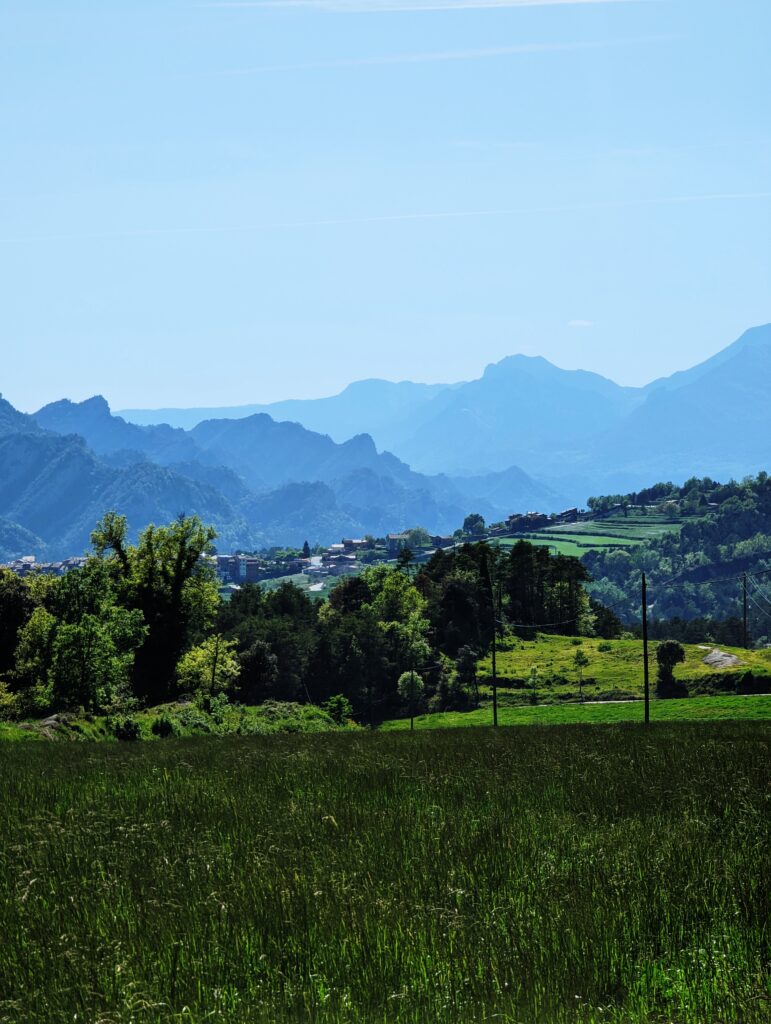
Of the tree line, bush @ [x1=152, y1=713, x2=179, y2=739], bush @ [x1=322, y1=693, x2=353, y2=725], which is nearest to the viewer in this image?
bush @ [x1=152, y1=713, x2=179, y2=739]

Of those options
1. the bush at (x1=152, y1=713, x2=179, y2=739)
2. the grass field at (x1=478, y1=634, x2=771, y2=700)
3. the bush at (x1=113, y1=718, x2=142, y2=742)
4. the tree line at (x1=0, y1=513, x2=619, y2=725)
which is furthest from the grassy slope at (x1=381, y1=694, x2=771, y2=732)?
the bush at (x1=113, y1=718, x2=142, y2=742)

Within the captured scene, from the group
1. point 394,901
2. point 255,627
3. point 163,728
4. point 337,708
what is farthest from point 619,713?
point 394,901

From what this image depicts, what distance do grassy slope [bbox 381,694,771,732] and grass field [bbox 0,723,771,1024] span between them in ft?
184

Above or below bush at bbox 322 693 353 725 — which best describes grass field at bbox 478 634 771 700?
above

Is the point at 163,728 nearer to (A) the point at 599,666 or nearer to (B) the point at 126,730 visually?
(B) the point at 126,730

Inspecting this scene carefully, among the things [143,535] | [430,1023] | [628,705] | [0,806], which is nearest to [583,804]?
[430,1023]

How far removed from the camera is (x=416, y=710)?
130m

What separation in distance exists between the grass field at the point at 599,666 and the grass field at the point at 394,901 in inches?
3805

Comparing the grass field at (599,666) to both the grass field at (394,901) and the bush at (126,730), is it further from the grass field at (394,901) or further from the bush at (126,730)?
the grass field at (394,901)

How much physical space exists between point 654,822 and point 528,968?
19.0 feet

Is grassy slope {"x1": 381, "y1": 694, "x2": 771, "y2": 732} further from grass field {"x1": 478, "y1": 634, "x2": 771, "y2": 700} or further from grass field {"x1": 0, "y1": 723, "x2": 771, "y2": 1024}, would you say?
grass field {"x1": 0, "y1": 723, "x2": 771, "y2": 1024}

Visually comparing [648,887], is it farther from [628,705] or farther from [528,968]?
[628,705]

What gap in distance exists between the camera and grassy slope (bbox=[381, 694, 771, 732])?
77062mm

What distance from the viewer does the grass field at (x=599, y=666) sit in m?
112
